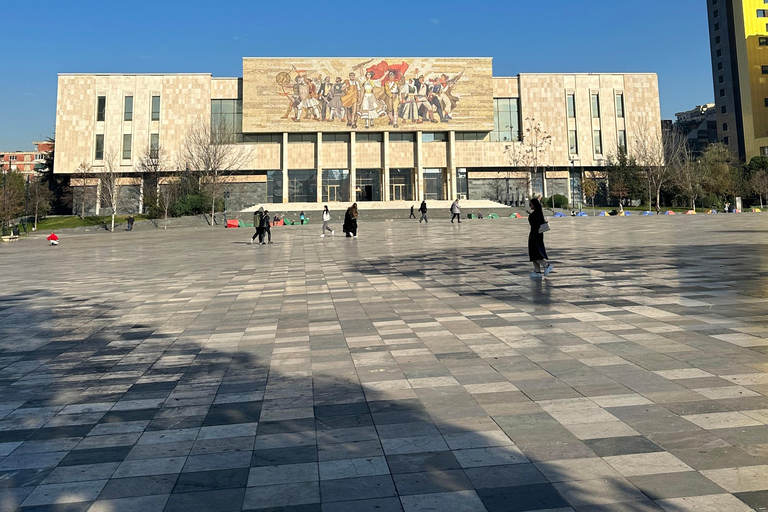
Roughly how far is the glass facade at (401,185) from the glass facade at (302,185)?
31.3ft

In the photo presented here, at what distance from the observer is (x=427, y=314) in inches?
319

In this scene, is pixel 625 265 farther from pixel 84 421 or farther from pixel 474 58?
pixel 474 58

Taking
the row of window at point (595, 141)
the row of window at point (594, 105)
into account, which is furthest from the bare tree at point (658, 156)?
the row of window at point (594, 105)

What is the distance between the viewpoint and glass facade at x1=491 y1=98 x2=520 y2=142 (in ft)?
230

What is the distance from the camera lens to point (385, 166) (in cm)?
6694

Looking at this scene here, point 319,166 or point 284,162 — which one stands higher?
point 284,162

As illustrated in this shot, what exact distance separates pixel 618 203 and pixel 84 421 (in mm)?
74470

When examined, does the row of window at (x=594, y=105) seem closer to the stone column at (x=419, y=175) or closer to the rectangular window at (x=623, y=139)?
the rectangular window at (x=623, y=139)

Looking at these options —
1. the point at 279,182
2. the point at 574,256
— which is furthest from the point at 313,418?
the point at 279,182

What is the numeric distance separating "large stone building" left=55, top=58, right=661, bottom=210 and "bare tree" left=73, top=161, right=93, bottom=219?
597 millimetres

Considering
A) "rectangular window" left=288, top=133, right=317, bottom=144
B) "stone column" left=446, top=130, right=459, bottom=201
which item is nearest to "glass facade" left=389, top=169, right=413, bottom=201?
"stone column" left=446, top=130, right=459, bottom=201

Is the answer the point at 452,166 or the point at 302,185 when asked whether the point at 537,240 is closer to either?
the point at 452,166

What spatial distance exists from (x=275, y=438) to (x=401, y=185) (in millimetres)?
65410

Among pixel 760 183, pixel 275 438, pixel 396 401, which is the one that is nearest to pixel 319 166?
pixel 760 183
